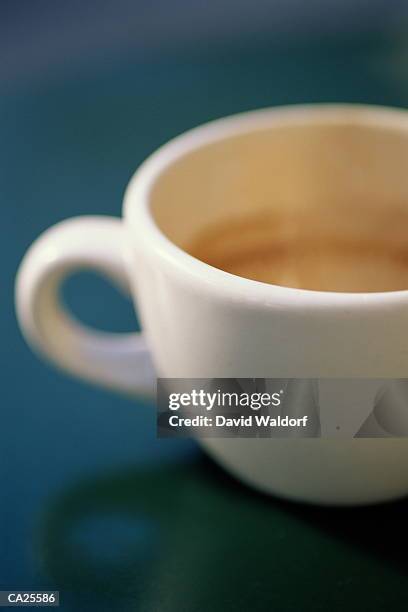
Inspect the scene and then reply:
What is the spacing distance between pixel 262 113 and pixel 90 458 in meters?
0.16

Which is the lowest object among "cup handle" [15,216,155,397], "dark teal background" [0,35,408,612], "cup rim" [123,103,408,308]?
"dark teal background" [0,35,408,612]

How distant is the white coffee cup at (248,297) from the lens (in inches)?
10.8

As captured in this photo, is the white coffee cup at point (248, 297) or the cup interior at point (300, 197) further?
the cup interior at point (300, 197)

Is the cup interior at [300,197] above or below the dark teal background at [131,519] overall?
above

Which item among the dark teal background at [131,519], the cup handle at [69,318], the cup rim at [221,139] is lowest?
the dark teal background at [131,519]

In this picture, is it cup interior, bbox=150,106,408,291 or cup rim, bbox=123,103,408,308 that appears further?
cup interior, bbox=150,106,408,291

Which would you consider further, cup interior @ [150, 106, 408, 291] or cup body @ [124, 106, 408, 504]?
cup interior @ [150, 106, 408, 291]

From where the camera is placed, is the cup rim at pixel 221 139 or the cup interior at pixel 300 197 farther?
the cup interior at pixel 300 197

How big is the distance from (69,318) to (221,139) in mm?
98

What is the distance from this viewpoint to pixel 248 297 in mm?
275

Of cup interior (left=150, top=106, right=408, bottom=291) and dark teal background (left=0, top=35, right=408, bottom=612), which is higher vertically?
cup interior (left=150, top=106, right=408, bottom=291)

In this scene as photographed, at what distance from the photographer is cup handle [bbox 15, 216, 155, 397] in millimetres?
344

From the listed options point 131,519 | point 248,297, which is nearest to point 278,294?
point 248,297

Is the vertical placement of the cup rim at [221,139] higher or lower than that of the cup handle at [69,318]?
higher
